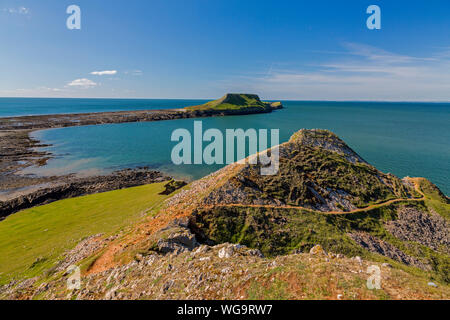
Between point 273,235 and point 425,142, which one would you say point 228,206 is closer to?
point 273,235

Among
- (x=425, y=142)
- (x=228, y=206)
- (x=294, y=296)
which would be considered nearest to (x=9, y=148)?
(x=228, y=206)

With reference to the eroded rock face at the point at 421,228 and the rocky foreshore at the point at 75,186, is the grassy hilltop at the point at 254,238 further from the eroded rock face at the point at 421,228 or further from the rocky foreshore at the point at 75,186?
the rocky foreshore at the point at 75,186

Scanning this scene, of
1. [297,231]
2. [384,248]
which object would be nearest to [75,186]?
[297,231]

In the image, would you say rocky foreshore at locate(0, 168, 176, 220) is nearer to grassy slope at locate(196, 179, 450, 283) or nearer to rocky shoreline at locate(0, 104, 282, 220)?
rocky shoreline at locate(0, 104, 282, 220)

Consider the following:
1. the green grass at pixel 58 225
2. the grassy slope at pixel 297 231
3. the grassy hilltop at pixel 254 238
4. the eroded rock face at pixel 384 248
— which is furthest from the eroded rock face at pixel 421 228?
the green grass at pixel 58 225

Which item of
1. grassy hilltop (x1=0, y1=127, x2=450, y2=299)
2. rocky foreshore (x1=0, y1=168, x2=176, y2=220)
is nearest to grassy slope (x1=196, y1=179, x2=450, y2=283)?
grassy hilltop (x1=0, y1=127, x2=450, y2=299)

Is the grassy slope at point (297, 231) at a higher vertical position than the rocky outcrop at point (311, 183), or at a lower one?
lower
